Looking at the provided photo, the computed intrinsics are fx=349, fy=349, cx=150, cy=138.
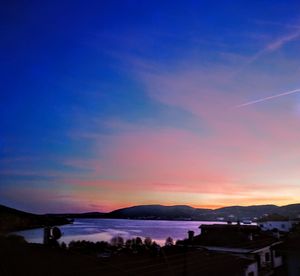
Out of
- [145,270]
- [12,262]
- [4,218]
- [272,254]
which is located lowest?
[272,254]

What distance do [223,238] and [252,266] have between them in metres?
9.69

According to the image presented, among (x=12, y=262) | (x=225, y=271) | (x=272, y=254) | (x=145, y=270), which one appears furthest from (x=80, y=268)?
(x=272, y=254)

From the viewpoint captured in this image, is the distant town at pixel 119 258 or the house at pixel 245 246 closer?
the distant town at pixel 119 258

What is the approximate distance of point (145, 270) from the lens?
1631 centimetres

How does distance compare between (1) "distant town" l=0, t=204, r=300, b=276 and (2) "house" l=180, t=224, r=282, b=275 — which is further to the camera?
(2) "house" l=180, t=224, r=282, b=275

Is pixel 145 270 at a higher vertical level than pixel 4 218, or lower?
lower

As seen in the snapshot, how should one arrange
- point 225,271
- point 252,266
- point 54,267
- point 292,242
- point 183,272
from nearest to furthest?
point 54,267, point 183,272, point 225,271, point 252,266, point 292,242

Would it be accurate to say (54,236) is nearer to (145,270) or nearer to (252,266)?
(145,270)

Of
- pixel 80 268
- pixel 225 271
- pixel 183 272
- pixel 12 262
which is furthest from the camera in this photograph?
pixel 225 271

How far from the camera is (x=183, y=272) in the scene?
18188mm

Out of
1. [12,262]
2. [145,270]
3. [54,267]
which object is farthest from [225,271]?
[12,262]

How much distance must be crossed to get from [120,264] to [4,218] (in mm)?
5783

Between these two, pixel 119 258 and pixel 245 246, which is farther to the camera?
pixel 245 246

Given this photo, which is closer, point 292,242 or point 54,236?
point 54,236
